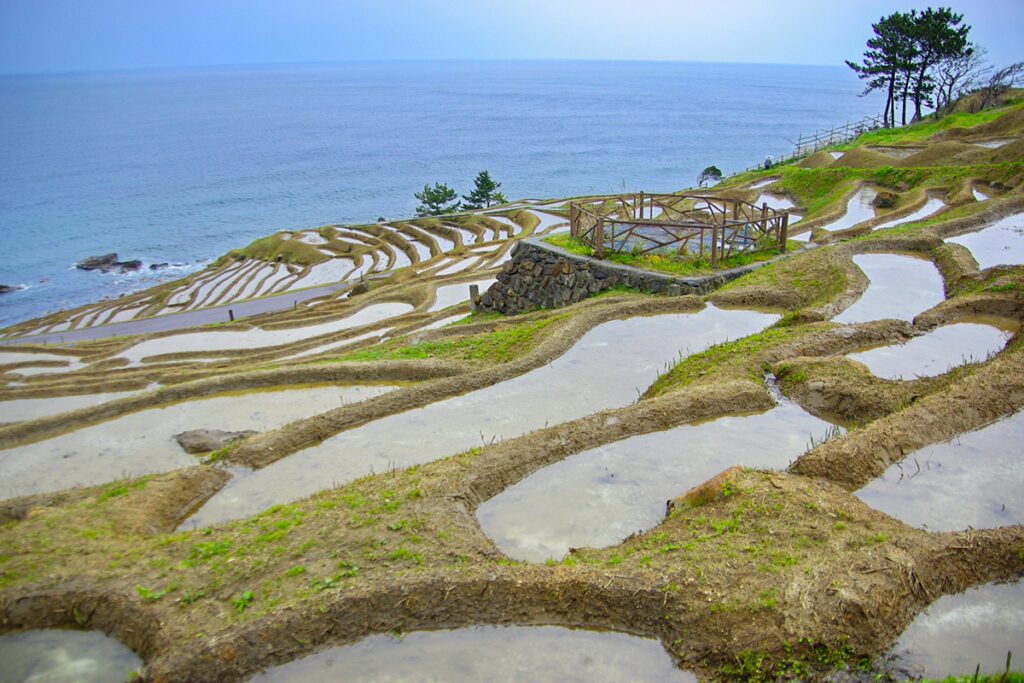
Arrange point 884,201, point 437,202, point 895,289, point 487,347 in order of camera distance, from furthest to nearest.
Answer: point 437,202
point 884,201
point 895,289
point 487,347

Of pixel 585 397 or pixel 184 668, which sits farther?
pixel 585 397

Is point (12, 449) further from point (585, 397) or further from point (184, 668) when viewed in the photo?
point (585, 397)

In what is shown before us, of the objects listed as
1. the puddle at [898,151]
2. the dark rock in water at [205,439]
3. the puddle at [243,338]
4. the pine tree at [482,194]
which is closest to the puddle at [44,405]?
the puddle at [243,338]

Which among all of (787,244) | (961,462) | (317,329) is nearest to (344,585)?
(961,462)

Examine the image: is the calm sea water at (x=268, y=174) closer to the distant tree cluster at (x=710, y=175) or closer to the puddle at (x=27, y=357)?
the distant tree cluster at (x=710, y=175)

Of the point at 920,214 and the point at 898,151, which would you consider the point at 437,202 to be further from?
the point at 920,214

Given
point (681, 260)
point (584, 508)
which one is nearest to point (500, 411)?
point (584, 508)
